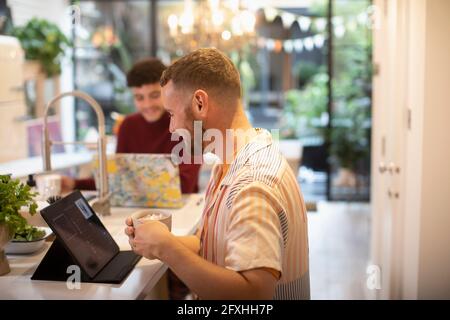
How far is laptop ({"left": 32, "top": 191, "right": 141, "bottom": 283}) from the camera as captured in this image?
1.34m

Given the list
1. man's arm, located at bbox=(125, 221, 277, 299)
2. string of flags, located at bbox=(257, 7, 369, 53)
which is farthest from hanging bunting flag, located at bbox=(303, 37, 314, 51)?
man's arm, located at bbox=(125, 221, 277, 299)

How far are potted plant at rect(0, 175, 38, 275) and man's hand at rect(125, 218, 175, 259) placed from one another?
1.13 feet

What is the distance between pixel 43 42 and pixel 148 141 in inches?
120

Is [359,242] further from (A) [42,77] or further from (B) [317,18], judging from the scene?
(A) [42,77]

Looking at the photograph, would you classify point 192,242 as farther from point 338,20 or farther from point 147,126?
point 338,20

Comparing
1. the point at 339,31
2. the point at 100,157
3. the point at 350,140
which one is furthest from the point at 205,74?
the point at 339,31

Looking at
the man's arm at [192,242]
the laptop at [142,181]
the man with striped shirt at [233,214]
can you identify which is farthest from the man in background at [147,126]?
the man with striped shirt at [233,214]

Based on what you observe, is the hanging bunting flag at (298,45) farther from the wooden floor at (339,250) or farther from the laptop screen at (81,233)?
the laptop screen at (81,233)

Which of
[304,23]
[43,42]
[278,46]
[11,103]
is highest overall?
[304,23]

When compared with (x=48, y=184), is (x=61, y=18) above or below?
above

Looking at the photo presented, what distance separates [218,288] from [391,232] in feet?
5.25

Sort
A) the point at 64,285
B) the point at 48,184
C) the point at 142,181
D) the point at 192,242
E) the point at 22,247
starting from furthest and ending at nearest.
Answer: the point at 142,181, the point at 48,184, the point at 22,247, the point at 192,242, the point at 64,285

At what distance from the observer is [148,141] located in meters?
2.53

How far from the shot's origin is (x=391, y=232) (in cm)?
243
